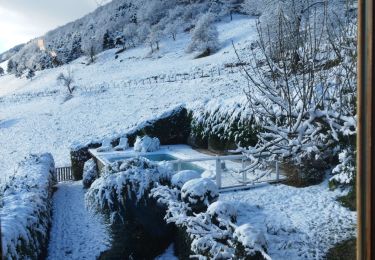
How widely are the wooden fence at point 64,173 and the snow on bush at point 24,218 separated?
3.95m

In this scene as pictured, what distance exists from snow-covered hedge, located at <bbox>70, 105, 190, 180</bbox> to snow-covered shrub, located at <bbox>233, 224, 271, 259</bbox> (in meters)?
7.81

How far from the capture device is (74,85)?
19.4 m

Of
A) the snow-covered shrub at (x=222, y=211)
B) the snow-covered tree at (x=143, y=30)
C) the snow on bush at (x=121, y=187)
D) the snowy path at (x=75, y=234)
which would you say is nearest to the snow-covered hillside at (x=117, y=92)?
the snow-covered tree at (x=143, y=30)

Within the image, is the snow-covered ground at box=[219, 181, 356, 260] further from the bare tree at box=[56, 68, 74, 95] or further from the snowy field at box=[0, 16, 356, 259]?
the bare tree at box=[56, 68, 74, 95]

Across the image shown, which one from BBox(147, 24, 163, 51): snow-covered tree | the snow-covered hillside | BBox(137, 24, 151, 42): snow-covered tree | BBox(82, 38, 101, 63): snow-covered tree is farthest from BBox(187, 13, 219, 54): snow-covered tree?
BBox(82, 38, 101, 63): snow-covered tree

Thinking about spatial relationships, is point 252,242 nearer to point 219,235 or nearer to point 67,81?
point 219,235

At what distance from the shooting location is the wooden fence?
1068cm

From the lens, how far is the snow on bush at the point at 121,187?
4750 mm

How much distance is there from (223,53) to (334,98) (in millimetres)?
14872

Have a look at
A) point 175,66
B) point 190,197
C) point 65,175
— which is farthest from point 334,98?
point 175,66

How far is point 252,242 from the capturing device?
312 cm

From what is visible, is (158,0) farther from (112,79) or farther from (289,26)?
(112,79)

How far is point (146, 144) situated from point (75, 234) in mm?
4614

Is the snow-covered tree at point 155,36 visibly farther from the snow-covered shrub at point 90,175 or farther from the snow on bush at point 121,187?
the snow on bush at point 121,187
